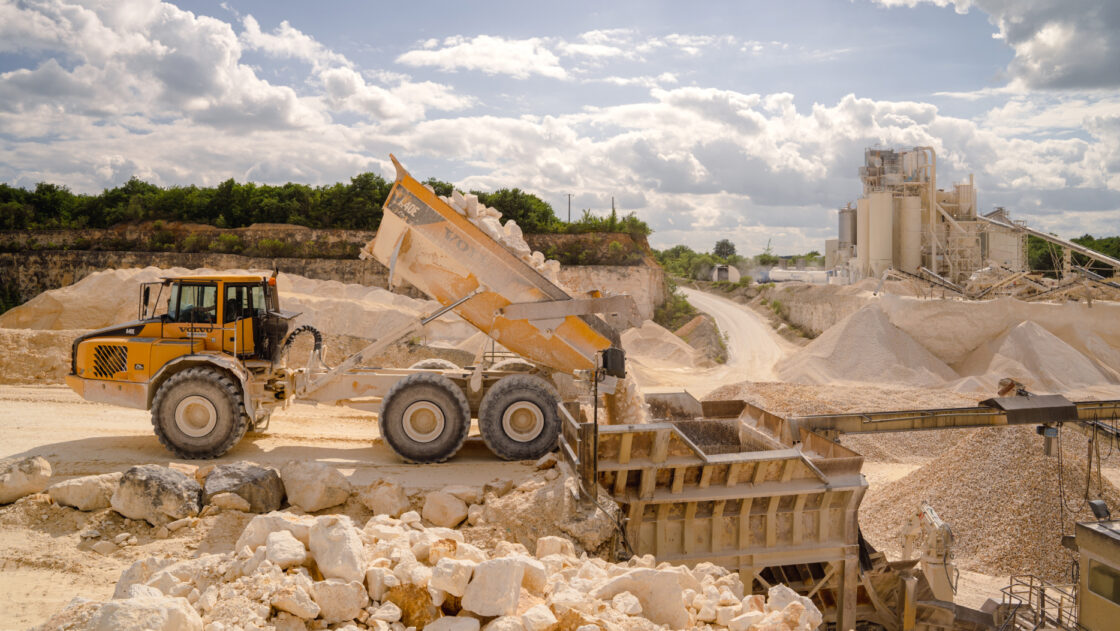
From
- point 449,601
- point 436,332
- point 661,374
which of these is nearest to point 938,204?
point 661,374

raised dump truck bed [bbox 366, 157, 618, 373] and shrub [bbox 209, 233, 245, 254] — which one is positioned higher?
shrub [bbox 209, 233, 245, 254]

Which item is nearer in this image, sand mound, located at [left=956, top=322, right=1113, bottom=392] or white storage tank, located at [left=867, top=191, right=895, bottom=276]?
sand mound, located at [left=956, top=322, right=1113, bottom=392]

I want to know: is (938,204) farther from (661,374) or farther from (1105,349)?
(661,374)

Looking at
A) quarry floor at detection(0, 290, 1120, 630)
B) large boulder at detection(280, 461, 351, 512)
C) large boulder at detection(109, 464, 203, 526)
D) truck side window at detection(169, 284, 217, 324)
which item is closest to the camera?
quarry floor at detection(0, 290, 1120, 630)

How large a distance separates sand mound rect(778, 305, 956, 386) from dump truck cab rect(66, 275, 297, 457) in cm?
1846

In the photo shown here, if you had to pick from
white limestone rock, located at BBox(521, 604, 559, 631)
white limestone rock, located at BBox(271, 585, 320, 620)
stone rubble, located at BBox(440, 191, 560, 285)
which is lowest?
white limestone rock, located at BBox(521, 604, 559, 631)

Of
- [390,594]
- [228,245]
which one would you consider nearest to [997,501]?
[390,594]

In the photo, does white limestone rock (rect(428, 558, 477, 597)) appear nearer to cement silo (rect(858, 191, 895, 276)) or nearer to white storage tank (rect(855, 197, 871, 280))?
cement silo (rect(858, 191, 895, 276))

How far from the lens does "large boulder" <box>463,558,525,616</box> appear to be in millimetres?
5184

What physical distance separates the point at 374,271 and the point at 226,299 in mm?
21834

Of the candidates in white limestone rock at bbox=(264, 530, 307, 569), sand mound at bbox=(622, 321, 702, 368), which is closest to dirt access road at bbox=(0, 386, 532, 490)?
white limestone rock at bbox=(264, 530, 307, 569)

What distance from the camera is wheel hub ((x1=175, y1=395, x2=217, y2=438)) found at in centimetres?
1061

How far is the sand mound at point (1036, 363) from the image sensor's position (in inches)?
909

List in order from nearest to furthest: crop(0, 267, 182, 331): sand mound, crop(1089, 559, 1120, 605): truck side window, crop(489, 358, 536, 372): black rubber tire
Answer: crop(1089, 559, 1120, 605): truck side window
crop(489, 358, 536, 372): black rubber tire
crop(0, 267, 182, 331): sand mound
